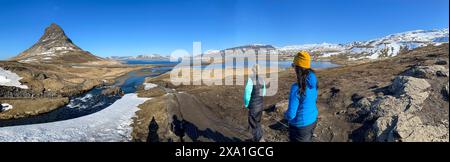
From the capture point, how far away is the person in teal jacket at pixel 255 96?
9754 mm

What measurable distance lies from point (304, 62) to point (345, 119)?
31.6ft

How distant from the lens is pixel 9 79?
132ft

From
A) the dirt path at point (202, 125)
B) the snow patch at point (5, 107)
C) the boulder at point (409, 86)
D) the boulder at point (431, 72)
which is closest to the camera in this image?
the dirt path at point (202, 125)

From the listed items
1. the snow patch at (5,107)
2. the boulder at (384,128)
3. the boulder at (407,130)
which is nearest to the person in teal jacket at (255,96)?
the boulder at (384,128)

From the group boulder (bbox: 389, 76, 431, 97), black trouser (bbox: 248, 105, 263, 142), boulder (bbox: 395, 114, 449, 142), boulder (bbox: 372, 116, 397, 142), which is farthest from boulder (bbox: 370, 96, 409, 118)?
black trouser (bbox: 248, 105, 263, 142)

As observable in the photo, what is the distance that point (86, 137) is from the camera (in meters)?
14.7

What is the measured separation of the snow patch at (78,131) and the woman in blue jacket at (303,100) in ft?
34.5

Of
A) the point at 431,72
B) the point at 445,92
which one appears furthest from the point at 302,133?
the point at 431,72

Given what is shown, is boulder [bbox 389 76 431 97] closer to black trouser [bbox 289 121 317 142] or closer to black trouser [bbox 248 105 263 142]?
black trouser [bbox 248 105 263 142]

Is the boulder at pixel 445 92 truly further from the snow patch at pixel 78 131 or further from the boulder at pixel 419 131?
the snow patch at pixel 78 131

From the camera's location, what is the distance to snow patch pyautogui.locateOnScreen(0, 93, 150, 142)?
1417cm

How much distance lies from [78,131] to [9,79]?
34640 millimetres
